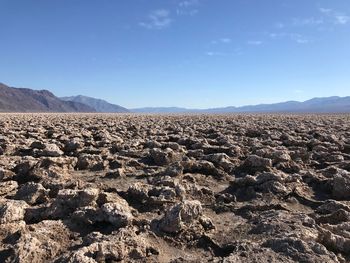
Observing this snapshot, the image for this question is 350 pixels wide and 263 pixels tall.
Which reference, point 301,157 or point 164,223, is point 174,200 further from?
point 301,157

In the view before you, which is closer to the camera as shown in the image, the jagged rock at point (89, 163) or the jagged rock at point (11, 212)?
the jagged rock at point (11, 212)

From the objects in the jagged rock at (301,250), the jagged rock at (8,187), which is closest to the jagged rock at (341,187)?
the jagged rock at (301,250)

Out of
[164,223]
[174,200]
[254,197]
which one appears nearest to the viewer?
[164,223]

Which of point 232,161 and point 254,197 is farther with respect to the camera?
point 232,161

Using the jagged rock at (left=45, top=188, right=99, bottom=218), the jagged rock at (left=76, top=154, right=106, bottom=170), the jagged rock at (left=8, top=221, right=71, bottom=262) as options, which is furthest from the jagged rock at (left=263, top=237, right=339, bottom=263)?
the jagged rock at (left=76, top=154, right=106, bottom=170)

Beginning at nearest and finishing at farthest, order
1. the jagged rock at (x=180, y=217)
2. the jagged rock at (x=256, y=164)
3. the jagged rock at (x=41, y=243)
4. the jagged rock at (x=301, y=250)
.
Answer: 1. the jagged rock at (x=301, y=250)
2. the jagged rock at (x=41, y=243)
3. the jagged rock at (x=180, y=217)
4. the jagged rock at (x=256, y=164)

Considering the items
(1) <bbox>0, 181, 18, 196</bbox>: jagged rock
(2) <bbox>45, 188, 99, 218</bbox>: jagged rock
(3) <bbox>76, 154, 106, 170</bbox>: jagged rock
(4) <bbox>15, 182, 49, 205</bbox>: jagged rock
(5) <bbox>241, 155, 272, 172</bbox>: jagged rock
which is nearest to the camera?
(2) <bbox>45, 188, 99, 218</bbox>: jagged rock

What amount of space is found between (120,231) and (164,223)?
0.39m

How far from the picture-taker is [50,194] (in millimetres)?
4336

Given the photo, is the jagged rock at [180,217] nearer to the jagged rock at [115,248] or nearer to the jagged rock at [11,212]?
the jagged rock at [115,248]

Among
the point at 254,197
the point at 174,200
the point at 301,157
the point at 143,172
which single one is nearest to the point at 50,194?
the point at 174,200

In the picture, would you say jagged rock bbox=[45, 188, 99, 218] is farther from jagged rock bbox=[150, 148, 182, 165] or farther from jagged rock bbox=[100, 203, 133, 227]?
jagged rock bbox=[150, 148, 182, 165]

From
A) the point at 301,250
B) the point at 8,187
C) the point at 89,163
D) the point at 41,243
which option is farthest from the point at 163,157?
the point at 301,250

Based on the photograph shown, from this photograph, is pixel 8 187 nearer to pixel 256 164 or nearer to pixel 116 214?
pixel 116 214
